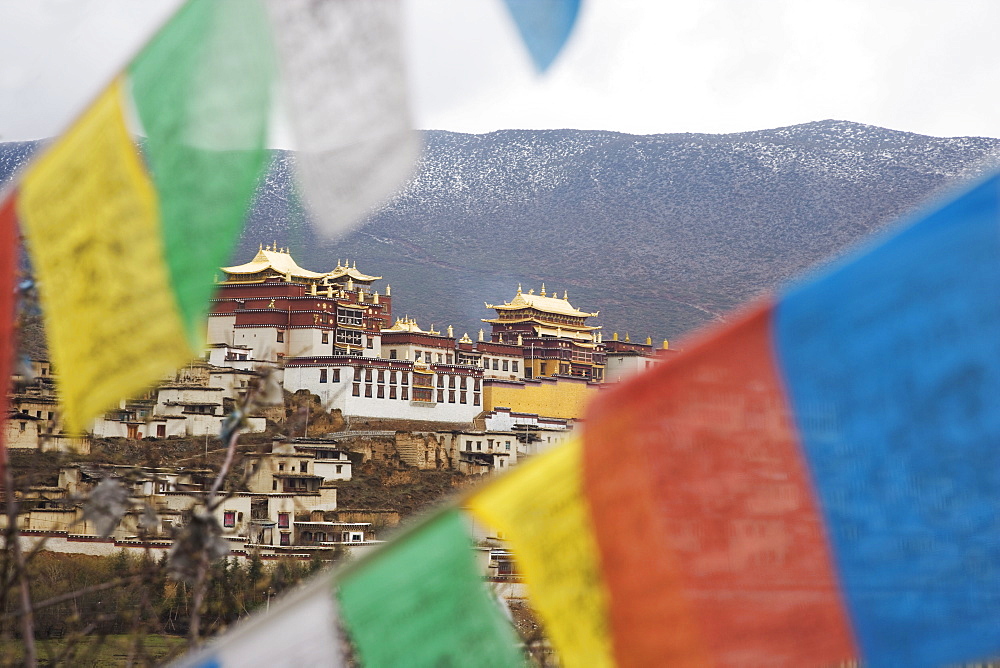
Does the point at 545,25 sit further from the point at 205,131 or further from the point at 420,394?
the point at 420,394

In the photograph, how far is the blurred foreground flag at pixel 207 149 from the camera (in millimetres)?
1397

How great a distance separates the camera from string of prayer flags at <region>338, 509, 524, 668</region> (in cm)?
116

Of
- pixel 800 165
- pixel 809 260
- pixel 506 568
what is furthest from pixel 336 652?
pixel 800 165

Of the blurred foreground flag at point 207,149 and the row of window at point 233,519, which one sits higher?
the row of window at point 233,519

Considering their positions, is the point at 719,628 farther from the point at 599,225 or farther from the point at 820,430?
the point at 599,225

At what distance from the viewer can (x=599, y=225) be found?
54.2 m

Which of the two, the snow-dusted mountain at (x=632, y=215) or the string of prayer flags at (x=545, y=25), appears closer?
the string of prayer flags at (x=545, y=25)

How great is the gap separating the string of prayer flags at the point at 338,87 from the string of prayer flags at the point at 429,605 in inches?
17.5

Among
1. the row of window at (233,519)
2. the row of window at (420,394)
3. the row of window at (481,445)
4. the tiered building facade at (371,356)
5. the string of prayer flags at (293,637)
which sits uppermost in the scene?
the tiered building facade at (371,356)

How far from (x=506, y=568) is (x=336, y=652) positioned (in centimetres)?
1223

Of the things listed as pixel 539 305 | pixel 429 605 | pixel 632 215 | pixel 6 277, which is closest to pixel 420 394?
pixel 539 305

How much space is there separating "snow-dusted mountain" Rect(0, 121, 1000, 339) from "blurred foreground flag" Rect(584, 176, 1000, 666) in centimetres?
4388

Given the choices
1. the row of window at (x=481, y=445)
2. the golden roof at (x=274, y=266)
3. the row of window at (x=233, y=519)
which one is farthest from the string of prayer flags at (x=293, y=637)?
the golden roof at (x=274, y=266)

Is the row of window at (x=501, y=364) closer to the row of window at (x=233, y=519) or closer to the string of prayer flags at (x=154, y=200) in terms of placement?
the row of window at (x=233, y=519)
